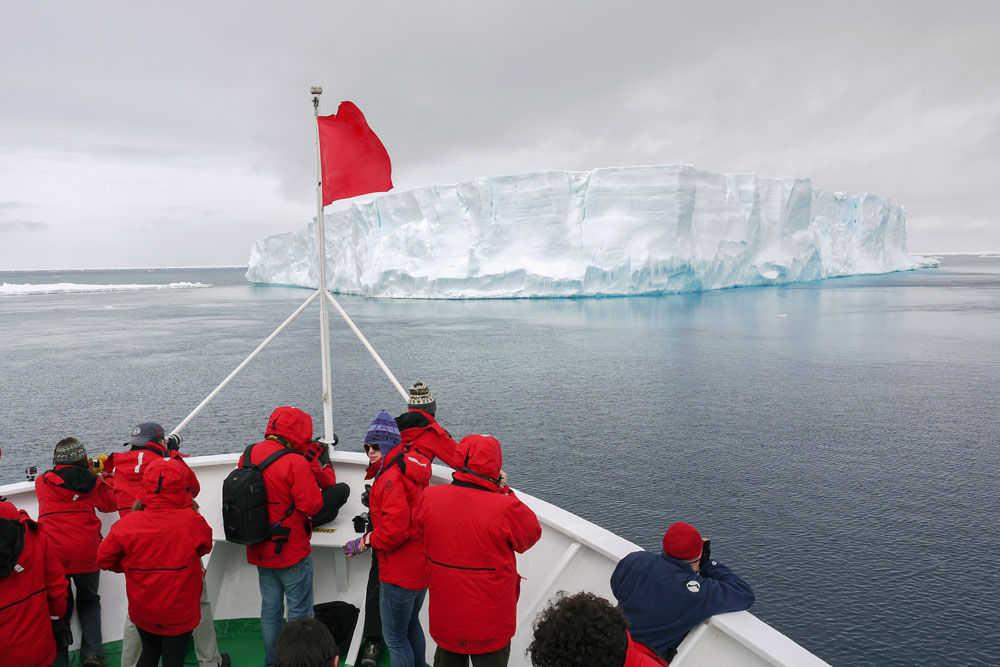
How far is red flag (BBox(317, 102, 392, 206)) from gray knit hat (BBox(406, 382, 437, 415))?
1578 millimetres

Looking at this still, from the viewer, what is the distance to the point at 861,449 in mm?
9195

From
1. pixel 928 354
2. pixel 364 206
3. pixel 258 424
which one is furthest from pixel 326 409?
pixel 364 206

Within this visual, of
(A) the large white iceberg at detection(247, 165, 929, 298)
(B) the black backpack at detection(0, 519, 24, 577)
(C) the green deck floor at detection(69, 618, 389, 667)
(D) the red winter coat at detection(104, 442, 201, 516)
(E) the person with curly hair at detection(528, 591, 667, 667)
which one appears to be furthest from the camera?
(A) the large white iceberg at detection(247, 165, 929, 298)

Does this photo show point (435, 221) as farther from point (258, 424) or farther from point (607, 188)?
point (258, 424)

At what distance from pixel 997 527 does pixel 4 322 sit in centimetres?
3689

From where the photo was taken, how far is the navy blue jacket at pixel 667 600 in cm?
221

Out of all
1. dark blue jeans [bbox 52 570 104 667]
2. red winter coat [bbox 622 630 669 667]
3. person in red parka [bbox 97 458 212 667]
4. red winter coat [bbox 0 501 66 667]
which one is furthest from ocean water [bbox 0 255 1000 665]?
red winter coat [bbox 0 501 66 667]

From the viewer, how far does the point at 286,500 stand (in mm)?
2455

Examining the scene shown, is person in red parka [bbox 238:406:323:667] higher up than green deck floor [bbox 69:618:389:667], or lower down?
higher up

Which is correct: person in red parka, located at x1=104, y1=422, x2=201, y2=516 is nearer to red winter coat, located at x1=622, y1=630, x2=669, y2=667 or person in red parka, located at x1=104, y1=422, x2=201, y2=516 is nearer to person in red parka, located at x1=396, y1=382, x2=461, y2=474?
person in red parka, located at x1=396, y1=382, x2=461, y2=474

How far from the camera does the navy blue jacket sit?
7.24ft

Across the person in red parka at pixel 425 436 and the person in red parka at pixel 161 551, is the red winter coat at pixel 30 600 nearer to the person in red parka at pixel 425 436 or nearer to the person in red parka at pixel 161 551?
the person in red parka at pixel 161 551

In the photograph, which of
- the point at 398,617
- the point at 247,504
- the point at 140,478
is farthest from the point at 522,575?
the point at 140,478

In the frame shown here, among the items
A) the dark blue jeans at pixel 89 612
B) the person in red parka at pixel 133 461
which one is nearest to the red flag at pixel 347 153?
the person in red parka at pixel 133 461
